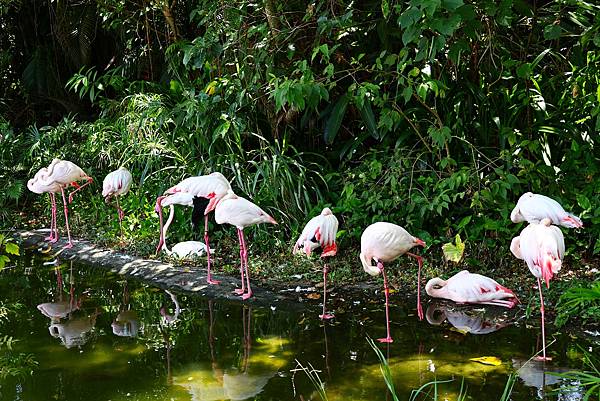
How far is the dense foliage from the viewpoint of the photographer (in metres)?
5.04

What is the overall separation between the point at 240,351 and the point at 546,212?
6.48 feet

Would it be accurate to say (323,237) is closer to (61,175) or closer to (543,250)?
(543,250)

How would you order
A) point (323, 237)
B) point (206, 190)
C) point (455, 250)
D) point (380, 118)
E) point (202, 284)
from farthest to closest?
point (380, 118) → point (206, 190) → point (202, 284) → point (455, 250) → point (323, 237)

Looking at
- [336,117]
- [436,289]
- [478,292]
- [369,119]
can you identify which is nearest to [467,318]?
[478,292]

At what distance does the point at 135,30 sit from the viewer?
8109mm

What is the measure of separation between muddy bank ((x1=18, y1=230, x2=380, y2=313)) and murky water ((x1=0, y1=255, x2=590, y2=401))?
118 millimetres

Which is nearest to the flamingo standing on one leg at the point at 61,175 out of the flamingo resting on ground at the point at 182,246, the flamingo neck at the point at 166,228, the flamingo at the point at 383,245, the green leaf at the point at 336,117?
the flamingo neck at the point at 166,228

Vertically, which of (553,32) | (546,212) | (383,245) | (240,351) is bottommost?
(240,351)

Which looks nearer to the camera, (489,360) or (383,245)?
(489,360)

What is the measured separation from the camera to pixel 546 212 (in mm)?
4199

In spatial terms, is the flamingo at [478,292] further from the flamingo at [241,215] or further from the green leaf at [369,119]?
the green leaf at [369,119]

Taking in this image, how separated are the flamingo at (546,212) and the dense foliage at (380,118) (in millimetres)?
608

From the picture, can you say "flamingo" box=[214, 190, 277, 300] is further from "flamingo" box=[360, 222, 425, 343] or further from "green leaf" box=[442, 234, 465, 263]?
"green leaf" box=[442, 234, 465, 263]

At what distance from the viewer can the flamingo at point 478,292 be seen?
4.23 meters
